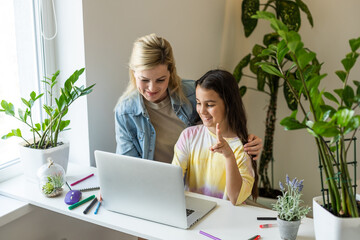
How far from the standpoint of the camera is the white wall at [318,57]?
266 centimetres

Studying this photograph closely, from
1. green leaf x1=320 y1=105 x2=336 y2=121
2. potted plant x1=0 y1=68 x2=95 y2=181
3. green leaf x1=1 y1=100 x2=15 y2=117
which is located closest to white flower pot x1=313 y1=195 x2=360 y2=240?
green leaf x1=320 y1=105 x2=336 y2=121

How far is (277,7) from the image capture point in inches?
101

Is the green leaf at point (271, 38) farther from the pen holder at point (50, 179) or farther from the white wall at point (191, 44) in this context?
the pen holder at point (50, 179)

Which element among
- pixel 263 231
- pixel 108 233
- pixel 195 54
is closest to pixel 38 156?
pixel 108 233

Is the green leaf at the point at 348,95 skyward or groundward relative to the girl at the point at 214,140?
skyward

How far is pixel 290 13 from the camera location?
252cm

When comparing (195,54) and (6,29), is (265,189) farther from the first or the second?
(6,29)

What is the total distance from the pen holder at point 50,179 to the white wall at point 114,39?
381mm

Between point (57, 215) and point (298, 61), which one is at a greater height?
point (298, 61)

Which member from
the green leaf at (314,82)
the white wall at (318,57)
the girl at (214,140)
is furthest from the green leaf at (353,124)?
the white wall at (318,57)

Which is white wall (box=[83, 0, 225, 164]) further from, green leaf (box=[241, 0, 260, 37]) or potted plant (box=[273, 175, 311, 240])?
potted plant (box=[273, 175, 311, 240])

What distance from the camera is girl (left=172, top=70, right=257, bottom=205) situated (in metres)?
1.54

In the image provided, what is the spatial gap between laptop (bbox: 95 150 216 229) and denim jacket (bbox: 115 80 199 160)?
455 mm

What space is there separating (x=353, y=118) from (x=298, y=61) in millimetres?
179
